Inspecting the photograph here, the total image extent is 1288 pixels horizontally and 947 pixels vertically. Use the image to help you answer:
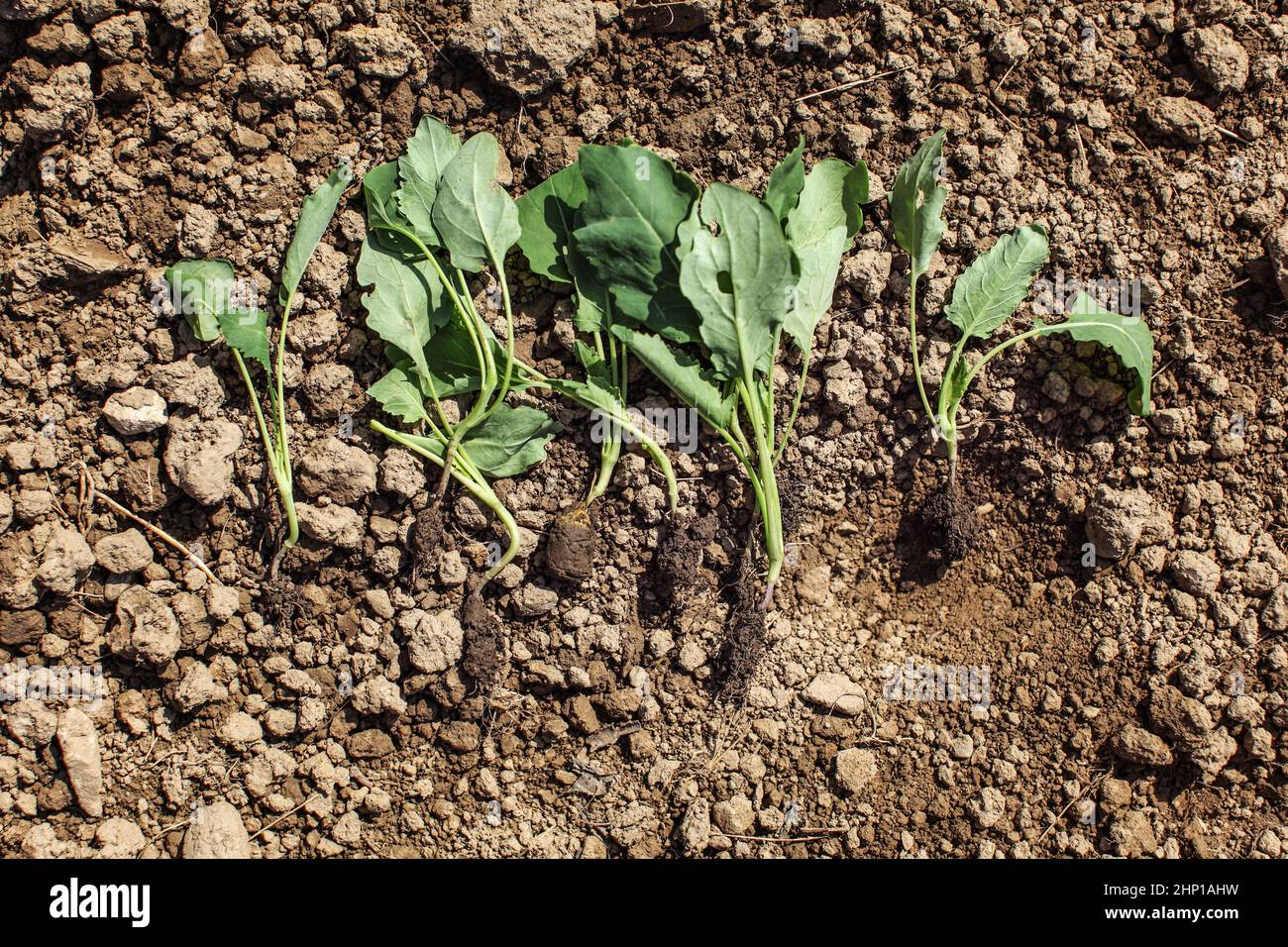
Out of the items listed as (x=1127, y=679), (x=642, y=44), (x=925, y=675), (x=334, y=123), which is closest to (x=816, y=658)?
(x=925, y=675)

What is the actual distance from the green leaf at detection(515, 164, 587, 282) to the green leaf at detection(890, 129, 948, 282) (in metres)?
0.78

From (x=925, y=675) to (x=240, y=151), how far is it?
2161 mm

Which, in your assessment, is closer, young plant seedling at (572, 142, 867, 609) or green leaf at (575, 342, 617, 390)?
young plant seedling at (572, 142, 867, 609)

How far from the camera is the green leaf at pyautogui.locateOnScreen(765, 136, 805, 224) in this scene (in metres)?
2.02

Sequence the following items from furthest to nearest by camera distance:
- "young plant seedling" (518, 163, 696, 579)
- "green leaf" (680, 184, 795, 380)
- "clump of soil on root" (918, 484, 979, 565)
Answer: "clump of soil on root" (918, 484, 979, 565), "young plant seedling" (518, 163, 696, 579), "green leaf" (680, 184, 795, 380)

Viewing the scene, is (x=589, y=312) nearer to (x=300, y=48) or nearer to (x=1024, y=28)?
(x=300, y=48)

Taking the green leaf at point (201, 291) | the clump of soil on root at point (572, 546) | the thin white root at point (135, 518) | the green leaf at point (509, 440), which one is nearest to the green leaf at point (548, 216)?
the green leaf at point (509, 440)

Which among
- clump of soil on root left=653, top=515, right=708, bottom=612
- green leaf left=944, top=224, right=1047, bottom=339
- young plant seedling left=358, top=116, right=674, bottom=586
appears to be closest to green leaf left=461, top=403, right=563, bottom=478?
young plant seedling left=358, top=116, right=674, bottom=586

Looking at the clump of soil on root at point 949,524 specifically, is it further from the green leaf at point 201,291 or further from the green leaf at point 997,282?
the green leaf at point 201,291

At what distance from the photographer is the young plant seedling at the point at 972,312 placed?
6.88ft

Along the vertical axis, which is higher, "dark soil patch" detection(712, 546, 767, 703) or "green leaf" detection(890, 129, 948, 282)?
"green leaf" detection(890, 129, 948, 282)

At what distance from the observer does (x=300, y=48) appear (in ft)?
6.91

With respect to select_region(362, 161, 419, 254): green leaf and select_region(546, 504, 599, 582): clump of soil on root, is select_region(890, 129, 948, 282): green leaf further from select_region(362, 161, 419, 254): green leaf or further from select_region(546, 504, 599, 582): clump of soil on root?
select_region(362, 161, 419, 254): green leaf

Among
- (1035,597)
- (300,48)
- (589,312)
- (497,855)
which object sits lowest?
(497,855)
